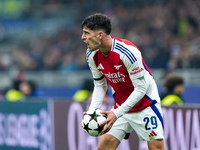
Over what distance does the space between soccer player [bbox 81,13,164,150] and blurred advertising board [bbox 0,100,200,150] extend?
3.90 ft

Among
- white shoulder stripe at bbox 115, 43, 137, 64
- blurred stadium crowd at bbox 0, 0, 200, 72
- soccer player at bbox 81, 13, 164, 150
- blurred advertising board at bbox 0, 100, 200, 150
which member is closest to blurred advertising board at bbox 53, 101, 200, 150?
blurred advertising board at bbox 0, 100, 200, 150

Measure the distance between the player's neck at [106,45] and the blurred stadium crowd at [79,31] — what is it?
7138 mm

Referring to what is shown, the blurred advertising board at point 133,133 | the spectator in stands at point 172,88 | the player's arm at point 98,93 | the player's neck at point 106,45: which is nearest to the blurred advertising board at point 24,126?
the blurred advertising board at point 133,133

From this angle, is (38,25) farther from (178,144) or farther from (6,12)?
(178,144)

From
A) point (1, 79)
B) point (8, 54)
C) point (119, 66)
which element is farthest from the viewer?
point (8, 54)

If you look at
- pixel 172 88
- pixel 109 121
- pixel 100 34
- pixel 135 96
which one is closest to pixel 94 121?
pixel 109 121

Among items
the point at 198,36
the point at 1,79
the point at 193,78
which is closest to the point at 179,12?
the point at 198,36

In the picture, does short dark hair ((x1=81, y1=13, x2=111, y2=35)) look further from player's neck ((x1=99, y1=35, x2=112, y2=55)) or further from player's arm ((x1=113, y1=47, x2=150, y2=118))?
player's arm ((x1=113, y1=47, x2=150, y2=118))

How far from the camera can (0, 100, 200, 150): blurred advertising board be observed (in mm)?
6488

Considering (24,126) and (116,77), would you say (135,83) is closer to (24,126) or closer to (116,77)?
(116,77)

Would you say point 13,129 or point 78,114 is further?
point 13,129

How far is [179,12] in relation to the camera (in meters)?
14.5

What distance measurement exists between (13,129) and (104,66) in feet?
13.4

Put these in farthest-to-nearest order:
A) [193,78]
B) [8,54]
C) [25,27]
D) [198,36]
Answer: [25,27], [8,54], [198,36], [193,78]
